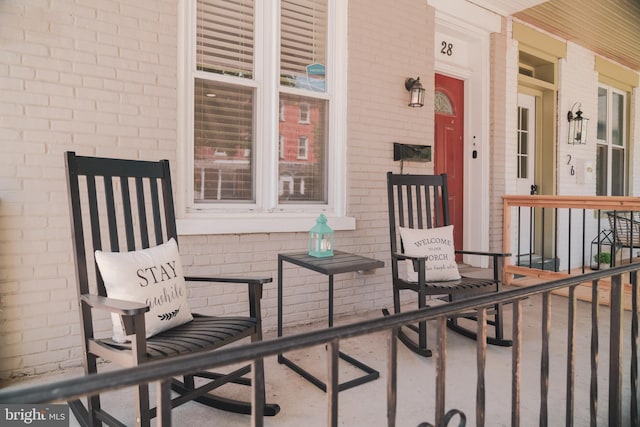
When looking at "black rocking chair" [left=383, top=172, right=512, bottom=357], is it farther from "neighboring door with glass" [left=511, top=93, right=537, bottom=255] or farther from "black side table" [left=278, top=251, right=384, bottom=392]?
"neighboring door with glass" [left=511, top=93, right=537, bottom=255]

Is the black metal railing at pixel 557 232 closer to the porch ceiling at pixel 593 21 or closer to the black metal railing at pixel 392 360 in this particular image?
the porch ceiling at pixel 593 21

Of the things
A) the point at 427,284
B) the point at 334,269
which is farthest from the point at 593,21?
the point at 334,269

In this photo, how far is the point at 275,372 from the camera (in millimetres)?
2289

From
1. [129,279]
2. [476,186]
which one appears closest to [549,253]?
[476,186]

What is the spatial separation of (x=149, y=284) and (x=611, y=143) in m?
7.35

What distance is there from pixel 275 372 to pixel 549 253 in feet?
14.9

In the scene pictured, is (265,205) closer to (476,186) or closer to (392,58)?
(392,58)

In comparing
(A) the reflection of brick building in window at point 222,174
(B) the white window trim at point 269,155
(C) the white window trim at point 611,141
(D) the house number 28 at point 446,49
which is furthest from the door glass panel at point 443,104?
(C) the white window trim at point 611,141

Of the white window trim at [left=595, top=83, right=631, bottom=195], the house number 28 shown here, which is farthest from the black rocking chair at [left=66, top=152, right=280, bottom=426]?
the white window trim at [left=595, top=83, right=631, bottom=195]

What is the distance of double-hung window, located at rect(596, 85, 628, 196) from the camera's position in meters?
6.35

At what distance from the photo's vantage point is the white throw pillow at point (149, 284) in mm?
1620

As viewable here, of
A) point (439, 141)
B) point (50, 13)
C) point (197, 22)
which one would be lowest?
point (439, 141)

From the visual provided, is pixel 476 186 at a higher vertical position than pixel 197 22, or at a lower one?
lower

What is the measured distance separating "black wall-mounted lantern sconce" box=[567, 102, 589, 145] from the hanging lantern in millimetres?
4495
